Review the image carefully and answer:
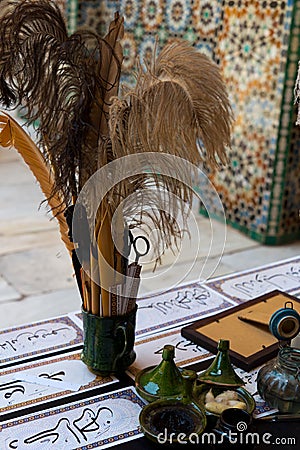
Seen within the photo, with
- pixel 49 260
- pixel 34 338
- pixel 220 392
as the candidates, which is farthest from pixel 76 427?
pixel 49 260

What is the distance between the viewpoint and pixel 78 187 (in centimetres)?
140

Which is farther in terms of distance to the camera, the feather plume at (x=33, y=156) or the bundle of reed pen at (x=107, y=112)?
the feather plume at (x=33, y=156)

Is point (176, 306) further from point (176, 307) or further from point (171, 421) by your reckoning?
point (171, 421)

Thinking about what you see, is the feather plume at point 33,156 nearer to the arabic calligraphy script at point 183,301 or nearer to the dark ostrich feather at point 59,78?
the dark ostrich feather at point 59,78

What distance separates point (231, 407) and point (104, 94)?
683 mm

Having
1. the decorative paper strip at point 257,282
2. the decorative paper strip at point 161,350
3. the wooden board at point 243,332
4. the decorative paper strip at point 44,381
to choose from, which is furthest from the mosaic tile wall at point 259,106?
the decorative paper strip at point 44,381

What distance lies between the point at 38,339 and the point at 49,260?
2174 mm

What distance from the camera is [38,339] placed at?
67.4 inches

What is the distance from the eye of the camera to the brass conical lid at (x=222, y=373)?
140 centimetres

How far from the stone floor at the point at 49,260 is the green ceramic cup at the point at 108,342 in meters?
1.37

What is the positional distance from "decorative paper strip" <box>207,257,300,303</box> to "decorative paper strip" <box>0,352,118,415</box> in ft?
1.88

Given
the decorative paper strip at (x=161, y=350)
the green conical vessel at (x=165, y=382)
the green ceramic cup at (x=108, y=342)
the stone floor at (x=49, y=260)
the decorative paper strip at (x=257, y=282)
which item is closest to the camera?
the green conical vessel at (x=165, y=382)

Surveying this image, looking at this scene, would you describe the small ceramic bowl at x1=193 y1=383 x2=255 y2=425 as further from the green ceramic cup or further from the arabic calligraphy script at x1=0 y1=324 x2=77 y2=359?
the arabic calligraphy script at x1=0 y1=324 x2=77 y2=359

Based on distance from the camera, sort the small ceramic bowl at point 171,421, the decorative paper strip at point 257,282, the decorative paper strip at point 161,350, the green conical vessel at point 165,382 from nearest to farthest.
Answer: the small ceramic bowl at point 171,421 → the green conical vessel at point 165,382 → the decorative paper strip at point 161,350 → the decorative paper strip at point 257,282
